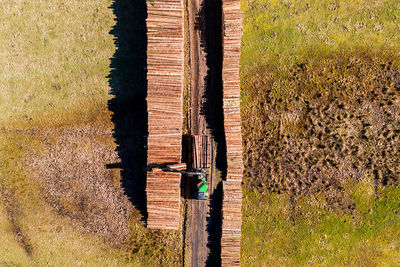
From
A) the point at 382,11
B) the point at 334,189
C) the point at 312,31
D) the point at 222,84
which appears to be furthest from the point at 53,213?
the point at 382,11

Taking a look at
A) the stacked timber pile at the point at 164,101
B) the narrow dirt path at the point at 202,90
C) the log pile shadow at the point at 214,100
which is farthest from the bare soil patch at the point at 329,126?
the stacked timber pile at the point at 164,101

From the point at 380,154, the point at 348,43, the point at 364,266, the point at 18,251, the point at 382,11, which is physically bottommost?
the point at 364,266

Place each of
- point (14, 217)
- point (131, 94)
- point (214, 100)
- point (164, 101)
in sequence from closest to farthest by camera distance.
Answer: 1. point (164, 101)
2. point (214, 100)
3. point (131, 94)
4. point (14, 217)

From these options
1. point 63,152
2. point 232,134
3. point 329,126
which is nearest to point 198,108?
point 232,134

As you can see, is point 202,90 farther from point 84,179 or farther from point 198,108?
point 84,179

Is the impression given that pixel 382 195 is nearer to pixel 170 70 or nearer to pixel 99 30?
pixel 170 70

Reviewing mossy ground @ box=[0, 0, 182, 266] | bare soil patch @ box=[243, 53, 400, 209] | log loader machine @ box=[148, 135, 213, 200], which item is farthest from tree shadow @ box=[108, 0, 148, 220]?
bare soil patch @ box=[243, 53, 400, 209]
